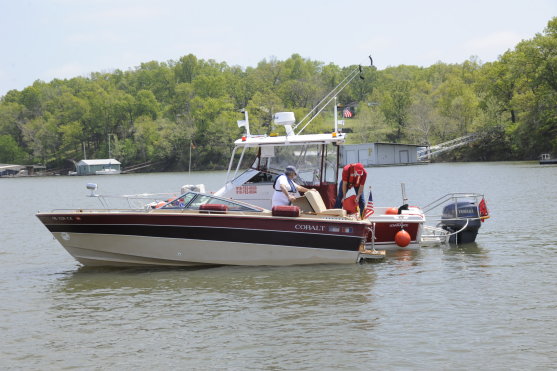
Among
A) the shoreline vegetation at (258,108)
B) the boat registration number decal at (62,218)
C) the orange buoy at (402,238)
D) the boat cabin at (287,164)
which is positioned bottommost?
the orange buoy at (402,238)

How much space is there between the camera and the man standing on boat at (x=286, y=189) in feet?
52.6

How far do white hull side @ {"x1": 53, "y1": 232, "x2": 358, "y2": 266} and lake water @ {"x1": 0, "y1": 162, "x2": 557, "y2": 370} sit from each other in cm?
23

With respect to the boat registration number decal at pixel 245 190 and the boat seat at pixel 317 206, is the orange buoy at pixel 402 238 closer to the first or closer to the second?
the boat seat at pixel 317 206

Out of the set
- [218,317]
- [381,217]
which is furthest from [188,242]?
[381,217]

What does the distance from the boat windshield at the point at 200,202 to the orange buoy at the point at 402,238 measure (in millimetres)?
3728

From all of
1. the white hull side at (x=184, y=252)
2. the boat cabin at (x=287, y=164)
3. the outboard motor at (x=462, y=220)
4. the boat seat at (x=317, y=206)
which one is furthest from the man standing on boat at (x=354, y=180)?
the outboard motor at (x=462, y=220)

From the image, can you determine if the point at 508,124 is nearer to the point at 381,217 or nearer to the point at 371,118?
the point at 371,118

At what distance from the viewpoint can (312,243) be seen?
15.6 meters

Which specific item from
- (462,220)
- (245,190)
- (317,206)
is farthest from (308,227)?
(462,220)

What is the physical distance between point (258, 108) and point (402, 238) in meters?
69.0

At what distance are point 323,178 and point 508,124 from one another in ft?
266

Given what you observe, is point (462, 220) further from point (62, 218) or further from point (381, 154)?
point (381, 154)

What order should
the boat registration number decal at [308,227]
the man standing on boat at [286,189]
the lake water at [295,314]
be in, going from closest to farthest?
the lake water at [295,314] → the boat registration number decal at [308,227] → the man standing on boat at [286,189]

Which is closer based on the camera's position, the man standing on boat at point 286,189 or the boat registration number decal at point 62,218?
the boat registration number decal at point 62,218
